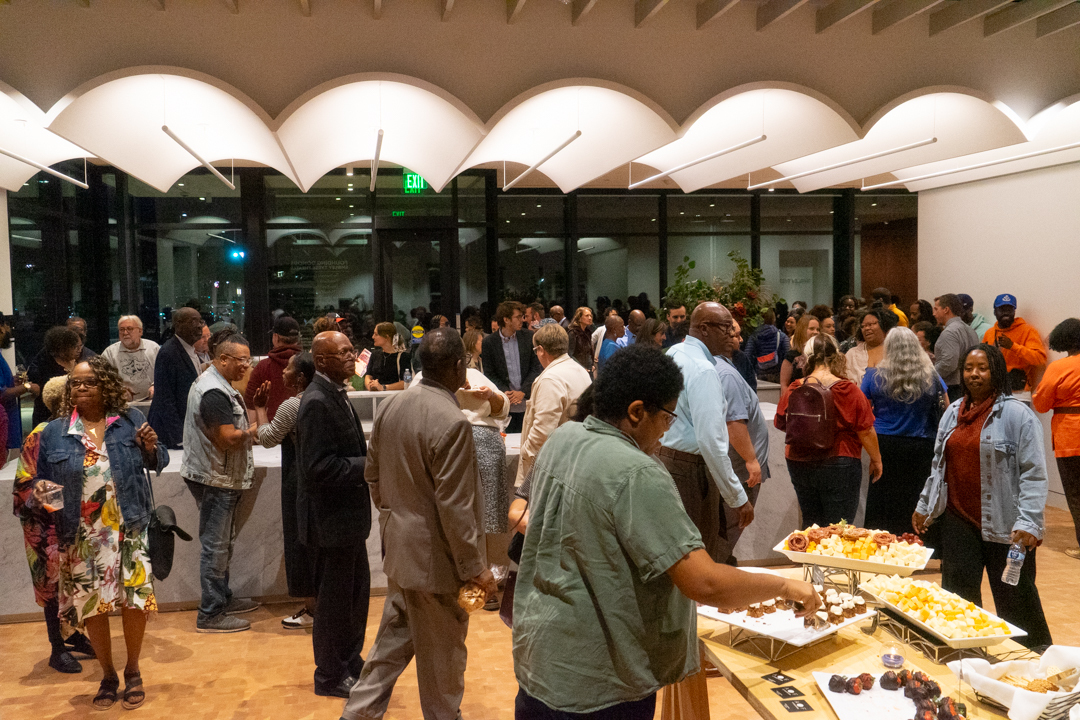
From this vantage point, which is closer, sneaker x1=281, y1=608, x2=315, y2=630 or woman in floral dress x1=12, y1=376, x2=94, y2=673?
woman in floral dress x1=12, y1=376, x2=94, y2=673

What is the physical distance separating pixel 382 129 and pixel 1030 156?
5.69m

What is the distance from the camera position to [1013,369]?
7.42 m

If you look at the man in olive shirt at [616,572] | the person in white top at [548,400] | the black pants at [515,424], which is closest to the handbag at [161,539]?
the person in white top at [548,400]

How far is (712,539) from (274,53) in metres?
4.61

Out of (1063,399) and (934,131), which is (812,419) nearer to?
(1063,399)

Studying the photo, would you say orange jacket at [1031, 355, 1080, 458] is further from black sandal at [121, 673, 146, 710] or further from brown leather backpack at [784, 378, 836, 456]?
black sandal at [121, 673, 146, 710]

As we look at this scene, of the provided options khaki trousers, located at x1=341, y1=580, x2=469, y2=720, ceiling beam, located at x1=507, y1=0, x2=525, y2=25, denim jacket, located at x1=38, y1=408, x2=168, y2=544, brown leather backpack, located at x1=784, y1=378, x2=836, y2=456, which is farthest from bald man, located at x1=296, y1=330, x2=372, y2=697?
ceiling beam, located at x1=507, y1=0, x2=525, y2=25

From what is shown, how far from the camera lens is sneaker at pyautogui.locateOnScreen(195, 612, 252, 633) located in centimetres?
455

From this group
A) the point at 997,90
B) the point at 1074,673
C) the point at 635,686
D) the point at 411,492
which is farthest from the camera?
the point at 997,90

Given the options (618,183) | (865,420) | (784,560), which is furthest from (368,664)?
(618,183)

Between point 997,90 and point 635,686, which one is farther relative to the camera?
point 997,90

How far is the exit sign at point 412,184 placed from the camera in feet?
39.0

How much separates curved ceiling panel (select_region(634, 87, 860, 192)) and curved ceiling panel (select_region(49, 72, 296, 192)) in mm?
3634

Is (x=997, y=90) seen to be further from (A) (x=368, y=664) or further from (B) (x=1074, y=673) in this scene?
(A) (x=368, y=664)
